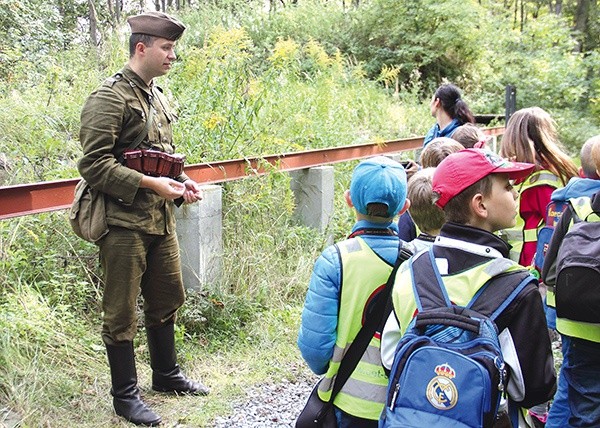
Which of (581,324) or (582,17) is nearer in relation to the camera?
(581,324)

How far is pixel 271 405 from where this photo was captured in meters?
4.60

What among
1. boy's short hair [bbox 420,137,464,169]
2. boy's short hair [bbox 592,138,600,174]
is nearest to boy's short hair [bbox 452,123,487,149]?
boy's short hair [bbox 420,137,464,169]

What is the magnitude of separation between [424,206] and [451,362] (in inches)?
60.9

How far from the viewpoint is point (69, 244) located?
5.45m

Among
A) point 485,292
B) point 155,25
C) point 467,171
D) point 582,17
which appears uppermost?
point 582,17

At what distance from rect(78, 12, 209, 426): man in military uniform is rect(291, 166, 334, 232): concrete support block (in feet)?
11.3

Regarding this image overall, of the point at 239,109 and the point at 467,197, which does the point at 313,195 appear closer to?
the point at 239,109

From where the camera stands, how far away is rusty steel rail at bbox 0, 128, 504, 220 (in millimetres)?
4387

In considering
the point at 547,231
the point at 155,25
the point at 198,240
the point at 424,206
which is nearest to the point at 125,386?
the point at 198,240

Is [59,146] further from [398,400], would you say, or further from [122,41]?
[398,400]

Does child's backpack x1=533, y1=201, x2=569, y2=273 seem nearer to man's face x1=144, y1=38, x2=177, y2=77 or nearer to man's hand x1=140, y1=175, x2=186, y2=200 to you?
man's hand x1=140, y1=175, x2=186, y2=200

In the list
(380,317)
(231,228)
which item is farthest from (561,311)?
(231,228)

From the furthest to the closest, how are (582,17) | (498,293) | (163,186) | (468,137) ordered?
(582,17), (468,137), (163,186), (498,293)

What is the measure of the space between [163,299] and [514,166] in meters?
2.82
